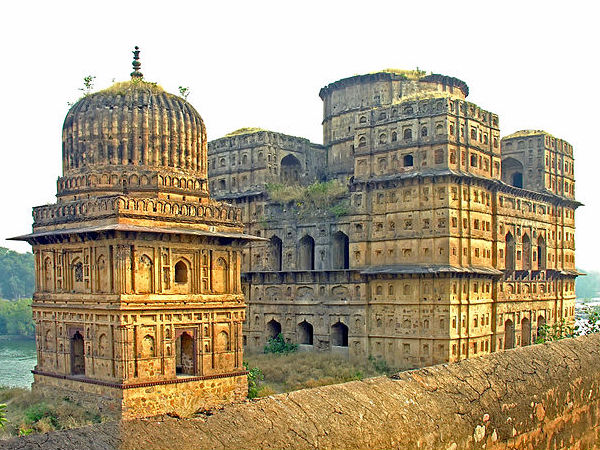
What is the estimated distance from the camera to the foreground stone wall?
7812 millimetres

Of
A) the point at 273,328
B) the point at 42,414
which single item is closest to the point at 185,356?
the point at 42,414

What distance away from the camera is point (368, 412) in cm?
909

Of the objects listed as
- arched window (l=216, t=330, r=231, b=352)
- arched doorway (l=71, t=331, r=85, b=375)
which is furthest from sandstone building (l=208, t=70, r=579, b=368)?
arched doorway (l=71, t=331, r=85, b=375)

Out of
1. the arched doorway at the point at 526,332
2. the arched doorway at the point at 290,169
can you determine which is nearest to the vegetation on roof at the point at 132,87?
the arched doorway at the point at 290,169

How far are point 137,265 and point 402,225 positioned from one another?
14.8m

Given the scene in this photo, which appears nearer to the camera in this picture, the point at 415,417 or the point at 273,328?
the point at 415,417

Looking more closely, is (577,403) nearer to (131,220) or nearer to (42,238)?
(131,220)

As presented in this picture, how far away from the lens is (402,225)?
3288cm

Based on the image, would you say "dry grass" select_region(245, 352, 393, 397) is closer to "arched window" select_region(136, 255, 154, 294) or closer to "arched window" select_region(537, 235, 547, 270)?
"arched window" select_region(136, 255, 154, 294)

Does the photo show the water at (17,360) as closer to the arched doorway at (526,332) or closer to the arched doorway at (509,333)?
the arched doorway at (526,332)

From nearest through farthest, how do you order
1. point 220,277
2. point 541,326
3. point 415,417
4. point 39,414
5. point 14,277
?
point 415,417
point 39,414
point 220,277
point 541,326
point 14,277

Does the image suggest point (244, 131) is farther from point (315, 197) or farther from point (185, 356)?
point (185, 356)

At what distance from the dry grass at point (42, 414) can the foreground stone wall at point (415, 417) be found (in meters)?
12.3

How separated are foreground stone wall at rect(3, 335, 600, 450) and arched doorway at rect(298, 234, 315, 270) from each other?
2312cm
